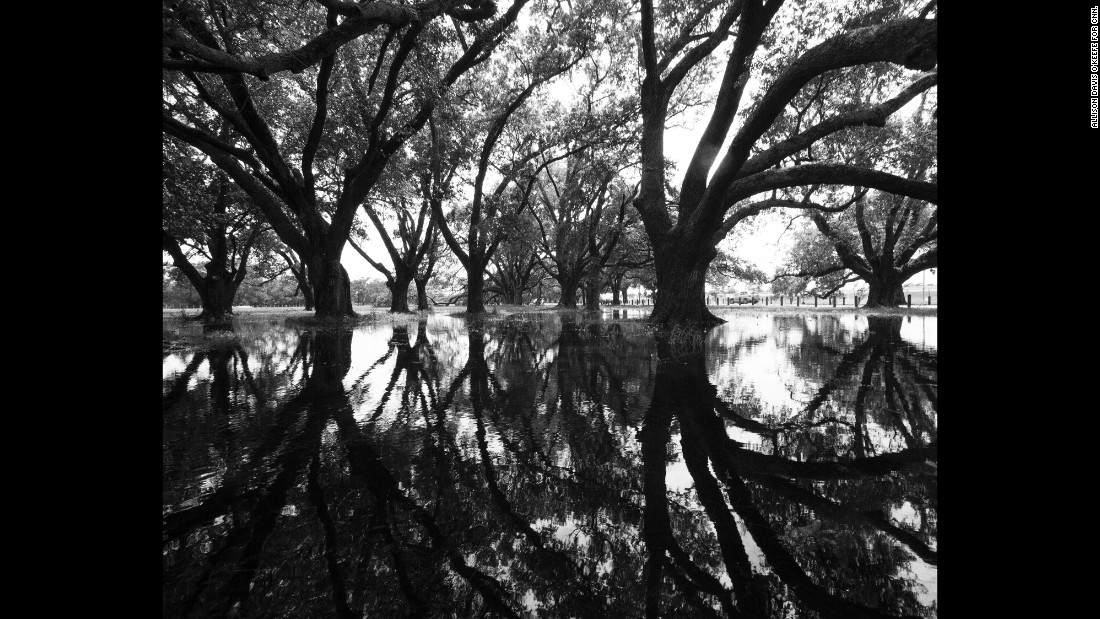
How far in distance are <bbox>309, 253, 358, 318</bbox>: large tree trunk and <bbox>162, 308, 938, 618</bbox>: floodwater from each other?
33.6 feet

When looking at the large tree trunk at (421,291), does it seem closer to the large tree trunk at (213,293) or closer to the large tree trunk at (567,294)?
the large tree trunk at (567,294)

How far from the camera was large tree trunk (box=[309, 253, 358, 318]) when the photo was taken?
1355cm

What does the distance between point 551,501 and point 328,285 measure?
46.1ft

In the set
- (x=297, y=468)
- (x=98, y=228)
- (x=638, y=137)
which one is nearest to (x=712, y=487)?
(x=297, y=468)

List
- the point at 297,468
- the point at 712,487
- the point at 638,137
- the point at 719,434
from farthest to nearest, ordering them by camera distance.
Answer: the point at 638,137 < the point at 719,434 < the point at 297,468 < the point at 712,487

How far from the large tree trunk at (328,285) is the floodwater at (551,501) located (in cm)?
1023

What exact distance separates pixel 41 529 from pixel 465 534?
125 centimetres

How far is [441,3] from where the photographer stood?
810 cm

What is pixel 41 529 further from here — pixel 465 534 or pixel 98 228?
pixel 465 534

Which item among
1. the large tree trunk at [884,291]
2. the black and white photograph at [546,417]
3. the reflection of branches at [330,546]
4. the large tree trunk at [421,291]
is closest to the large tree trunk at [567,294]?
the large tree trunk at [421,291]

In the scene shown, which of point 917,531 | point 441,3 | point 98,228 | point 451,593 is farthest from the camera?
point 441,3

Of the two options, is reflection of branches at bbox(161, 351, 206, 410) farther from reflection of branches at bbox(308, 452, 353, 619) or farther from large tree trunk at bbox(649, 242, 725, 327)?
large tree trunk at bbox(649, 242, 725, 327)
